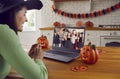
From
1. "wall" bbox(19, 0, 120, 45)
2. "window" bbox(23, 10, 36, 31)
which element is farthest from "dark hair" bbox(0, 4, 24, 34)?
"window" bbox(23, 10, 36, 31)

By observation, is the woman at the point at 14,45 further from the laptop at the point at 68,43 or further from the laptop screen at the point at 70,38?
the laptop screen at the point at 70,38

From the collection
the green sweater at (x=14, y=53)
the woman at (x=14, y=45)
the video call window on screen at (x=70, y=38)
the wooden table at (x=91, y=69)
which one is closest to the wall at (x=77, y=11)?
the video call window on screen at (x=70, y=38)

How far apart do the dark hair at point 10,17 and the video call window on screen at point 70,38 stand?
0.81m

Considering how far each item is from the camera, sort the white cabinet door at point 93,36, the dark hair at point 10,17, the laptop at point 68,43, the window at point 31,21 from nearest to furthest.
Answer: the dark hair at point 10,17, the laptop at point 68,43, the white cabinet door at point 93,36, the window at point 31,21

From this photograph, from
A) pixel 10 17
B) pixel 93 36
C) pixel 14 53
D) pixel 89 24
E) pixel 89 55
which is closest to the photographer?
pixel 14 53

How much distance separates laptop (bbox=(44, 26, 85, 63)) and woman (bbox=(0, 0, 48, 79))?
558 mm

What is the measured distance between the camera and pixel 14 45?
1.10m

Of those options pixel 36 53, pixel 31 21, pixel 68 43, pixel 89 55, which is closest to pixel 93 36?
pixel 31 21

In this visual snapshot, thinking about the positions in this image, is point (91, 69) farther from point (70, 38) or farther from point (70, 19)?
point (70, 19)

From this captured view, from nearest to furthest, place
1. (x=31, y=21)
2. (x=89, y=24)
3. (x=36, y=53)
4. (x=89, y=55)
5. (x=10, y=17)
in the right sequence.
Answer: (x=10, y=17) → (x=36, y=53) → (x=89, y=55) → (x=89, y=24) → (x=31, y=21)

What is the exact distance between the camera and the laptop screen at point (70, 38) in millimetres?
1895

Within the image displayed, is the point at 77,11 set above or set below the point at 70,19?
above

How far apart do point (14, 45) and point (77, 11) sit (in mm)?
3612

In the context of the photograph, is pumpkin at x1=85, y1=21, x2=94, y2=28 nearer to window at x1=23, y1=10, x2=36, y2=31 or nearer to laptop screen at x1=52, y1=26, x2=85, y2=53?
window at x1=23, y1=10, x2=36, y2=31
